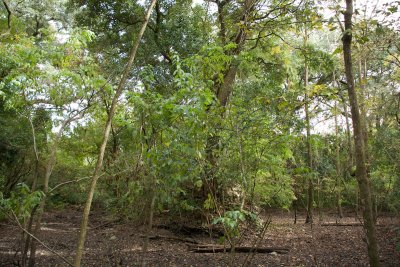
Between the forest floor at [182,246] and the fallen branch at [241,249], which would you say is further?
the fallen branch at [241,249]

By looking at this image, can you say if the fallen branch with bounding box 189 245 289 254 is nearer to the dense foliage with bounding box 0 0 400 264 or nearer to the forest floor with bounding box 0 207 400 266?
the forest floor with bounding box 0 207 400 266

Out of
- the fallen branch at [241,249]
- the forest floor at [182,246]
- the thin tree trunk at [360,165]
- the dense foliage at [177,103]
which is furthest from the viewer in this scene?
the fallen branch at [241,249]

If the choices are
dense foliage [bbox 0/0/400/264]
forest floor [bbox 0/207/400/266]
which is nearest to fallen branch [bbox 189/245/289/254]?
forest floor [bbox 0/207/400/266]

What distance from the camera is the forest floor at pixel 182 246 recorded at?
6.04 meters

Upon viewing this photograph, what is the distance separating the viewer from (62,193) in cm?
1579

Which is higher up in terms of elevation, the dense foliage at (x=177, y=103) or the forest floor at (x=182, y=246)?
the dense foliage at (x=177, y=103)

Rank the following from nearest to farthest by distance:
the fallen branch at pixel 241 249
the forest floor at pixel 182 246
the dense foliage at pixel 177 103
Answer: the dense foliage at pixel 177 103
the forest floor at pixel 182 246
the fallen branch at pixel 241 249

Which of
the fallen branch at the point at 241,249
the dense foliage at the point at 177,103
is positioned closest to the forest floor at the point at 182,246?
the fallen branch at the point at 241,249

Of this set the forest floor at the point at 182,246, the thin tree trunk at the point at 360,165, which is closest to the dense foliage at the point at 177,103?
the thin tree trunk at the point at 360,165

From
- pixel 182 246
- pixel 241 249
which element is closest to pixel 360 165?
pixel 241 249

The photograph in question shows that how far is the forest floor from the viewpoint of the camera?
19.8 feet

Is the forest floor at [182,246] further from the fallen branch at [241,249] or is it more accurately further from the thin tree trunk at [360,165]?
the thin tree trunk at [360,165]

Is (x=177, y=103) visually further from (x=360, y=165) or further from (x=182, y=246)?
(x=182, y=246)

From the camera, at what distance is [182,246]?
7840 mm
